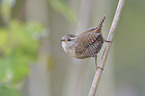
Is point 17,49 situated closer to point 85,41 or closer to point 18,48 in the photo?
point 18,48

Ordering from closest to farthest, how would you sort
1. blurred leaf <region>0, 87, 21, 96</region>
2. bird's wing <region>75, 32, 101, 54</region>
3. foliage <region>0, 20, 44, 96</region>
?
blurred leaf <region>0, 87, 21, 96</region>, bird's wing <region>75, 32, 101, 54</region>, foliage <region>0, 20, 44, 96</region>

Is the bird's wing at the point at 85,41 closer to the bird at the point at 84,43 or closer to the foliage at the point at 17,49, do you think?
the bird at the point at 84,43

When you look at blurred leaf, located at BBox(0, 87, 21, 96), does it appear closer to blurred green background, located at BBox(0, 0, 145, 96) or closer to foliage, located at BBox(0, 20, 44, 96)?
blurred green background, located at BBox(0, 0, 145, 96)

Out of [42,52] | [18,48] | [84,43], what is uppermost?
[84,43]

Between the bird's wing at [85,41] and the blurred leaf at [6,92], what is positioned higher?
the bird's wing at [85,41]

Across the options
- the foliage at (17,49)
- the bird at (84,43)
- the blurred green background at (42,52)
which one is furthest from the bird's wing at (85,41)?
the foliage at (17,49)

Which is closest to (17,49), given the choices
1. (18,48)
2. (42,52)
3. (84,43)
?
(18,48)

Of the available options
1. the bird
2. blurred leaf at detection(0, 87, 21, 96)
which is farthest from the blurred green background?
the bird

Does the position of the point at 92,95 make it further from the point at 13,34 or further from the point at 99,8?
the point at 99,8
